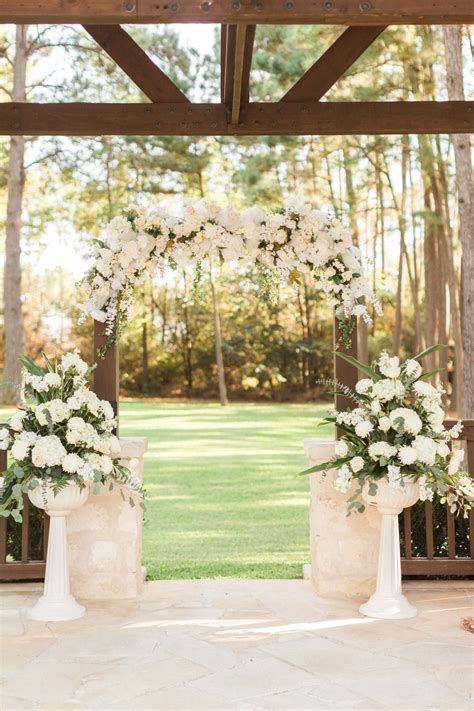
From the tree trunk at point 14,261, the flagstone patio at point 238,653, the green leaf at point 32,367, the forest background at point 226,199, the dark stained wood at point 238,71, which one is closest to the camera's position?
the flagstone patio at point 238,653

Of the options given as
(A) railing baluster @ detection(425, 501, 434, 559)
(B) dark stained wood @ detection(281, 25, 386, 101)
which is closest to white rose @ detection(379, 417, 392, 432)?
(A) railing baluster @ detection(425, 501, 434, 559)

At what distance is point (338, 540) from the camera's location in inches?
194

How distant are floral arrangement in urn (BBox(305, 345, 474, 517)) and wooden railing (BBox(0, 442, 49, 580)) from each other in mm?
1765

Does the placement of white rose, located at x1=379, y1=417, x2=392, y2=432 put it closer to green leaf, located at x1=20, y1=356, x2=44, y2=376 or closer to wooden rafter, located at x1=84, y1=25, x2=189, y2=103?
green leaf, located at x1=20, y1=356, x2=44, y2=376

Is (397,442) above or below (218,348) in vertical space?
below

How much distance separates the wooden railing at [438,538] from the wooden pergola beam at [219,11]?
8.77 ft

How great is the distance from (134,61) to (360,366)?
216cm

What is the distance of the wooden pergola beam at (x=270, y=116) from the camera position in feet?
16.0

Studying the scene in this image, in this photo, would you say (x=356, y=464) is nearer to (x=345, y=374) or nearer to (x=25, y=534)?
(x=345, y=374)

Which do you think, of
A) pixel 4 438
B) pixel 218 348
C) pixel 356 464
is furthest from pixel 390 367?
pixel 218 348

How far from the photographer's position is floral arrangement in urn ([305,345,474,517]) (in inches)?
173

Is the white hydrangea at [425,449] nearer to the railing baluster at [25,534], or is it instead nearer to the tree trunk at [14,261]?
the railing baluster at [25,534]

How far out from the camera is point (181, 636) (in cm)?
405

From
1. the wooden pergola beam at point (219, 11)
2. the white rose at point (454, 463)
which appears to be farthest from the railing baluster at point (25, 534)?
the wooden pergola beam at point (219, 11)
